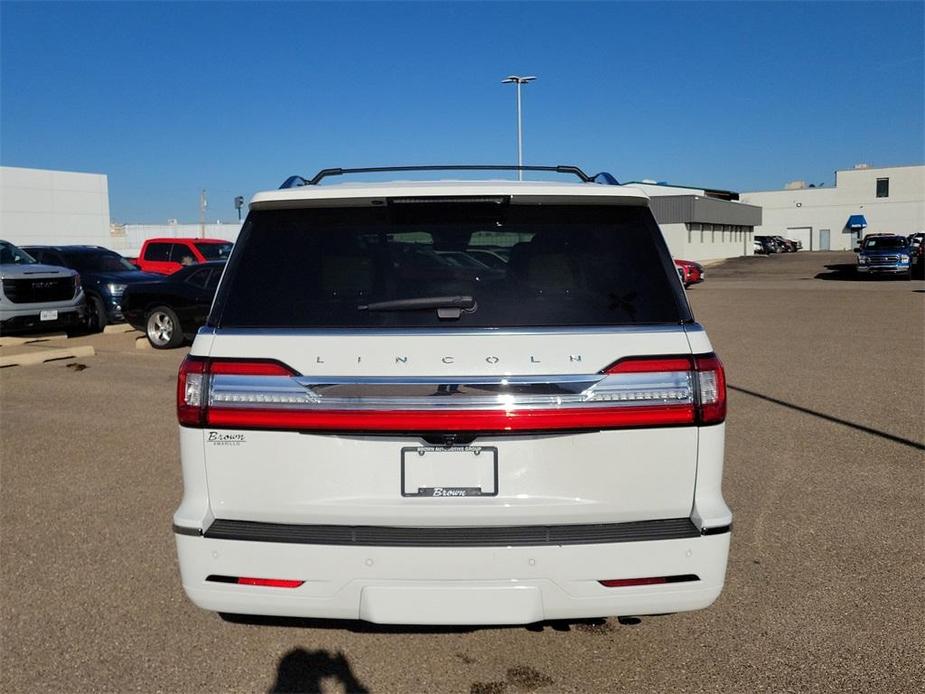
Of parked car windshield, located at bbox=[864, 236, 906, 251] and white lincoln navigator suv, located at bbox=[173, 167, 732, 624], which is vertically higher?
parked car windshield, located at bbox=[864, 236, 906, 251]

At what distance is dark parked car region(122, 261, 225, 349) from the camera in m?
13.6

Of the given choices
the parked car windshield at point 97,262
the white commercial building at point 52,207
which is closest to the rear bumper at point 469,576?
the parked car windshield at point 97,262

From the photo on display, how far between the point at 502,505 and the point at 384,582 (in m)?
0.48

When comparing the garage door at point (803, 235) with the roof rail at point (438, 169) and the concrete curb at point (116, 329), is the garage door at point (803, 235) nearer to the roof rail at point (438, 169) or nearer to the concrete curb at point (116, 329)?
the concrete curb at point (116, 329)

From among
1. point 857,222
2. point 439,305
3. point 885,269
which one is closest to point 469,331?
point 439,305

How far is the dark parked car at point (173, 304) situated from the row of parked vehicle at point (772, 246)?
6854 centimetres

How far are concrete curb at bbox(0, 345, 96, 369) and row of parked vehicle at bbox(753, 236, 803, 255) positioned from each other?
2771 inches

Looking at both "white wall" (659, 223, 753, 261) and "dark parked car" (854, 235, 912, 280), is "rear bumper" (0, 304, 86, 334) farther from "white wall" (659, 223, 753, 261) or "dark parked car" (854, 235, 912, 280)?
"white wall" (659, 223, 753, 261)

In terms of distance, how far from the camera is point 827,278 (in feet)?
125

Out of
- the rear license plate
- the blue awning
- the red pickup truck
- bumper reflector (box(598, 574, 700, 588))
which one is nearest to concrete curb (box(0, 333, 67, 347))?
the red pickup truck

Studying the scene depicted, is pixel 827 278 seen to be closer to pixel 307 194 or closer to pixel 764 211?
pixel 307 194

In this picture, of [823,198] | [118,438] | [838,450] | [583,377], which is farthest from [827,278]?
[823,198]

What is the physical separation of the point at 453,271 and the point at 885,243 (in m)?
38.3

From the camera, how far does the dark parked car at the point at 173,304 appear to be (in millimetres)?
13625
